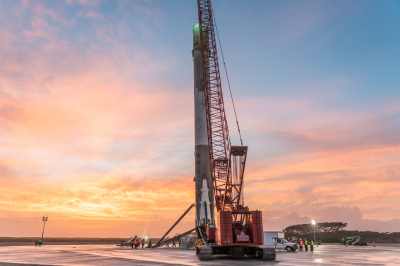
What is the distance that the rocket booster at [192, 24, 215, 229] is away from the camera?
48.8 metres

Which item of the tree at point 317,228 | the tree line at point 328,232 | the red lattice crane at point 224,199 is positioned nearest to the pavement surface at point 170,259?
the red lattice crane at point 224,199

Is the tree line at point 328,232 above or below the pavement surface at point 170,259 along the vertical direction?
below

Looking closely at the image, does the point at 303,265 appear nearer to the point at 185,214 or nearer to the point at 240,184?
the point at 240,184

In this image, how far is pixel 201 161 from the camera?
51.5m

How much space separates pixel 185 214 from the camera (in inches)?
2114

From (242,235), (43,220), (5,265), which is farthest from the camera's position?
(43,220)

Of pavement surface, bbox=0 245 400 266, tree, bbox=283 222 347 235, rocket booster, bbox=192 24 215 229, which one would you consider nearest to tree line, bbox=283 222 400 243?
tree, bbox=283 222 347 235

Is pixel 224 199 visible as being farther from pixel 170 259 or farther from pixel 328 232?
pixel 328 232

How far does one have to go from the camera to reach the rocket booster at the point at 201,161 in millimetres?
48750

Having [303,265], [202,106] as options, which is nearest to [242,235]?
[303,265]

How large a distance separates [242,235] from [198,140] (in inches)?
1047

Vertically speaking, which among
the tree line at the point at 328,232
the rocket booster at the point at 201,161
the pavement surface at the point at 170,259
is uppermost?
the rocket booster at the point at 201,161

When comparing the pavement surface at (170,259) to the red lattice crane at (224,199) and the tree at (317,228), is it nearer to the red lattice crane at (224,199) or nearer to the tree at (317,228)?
the red lattice crane at (224,199)

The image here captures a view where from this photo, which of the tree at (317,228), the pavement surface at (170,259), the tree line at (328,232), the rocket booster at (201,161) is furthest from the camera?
the tree at (317,228)
